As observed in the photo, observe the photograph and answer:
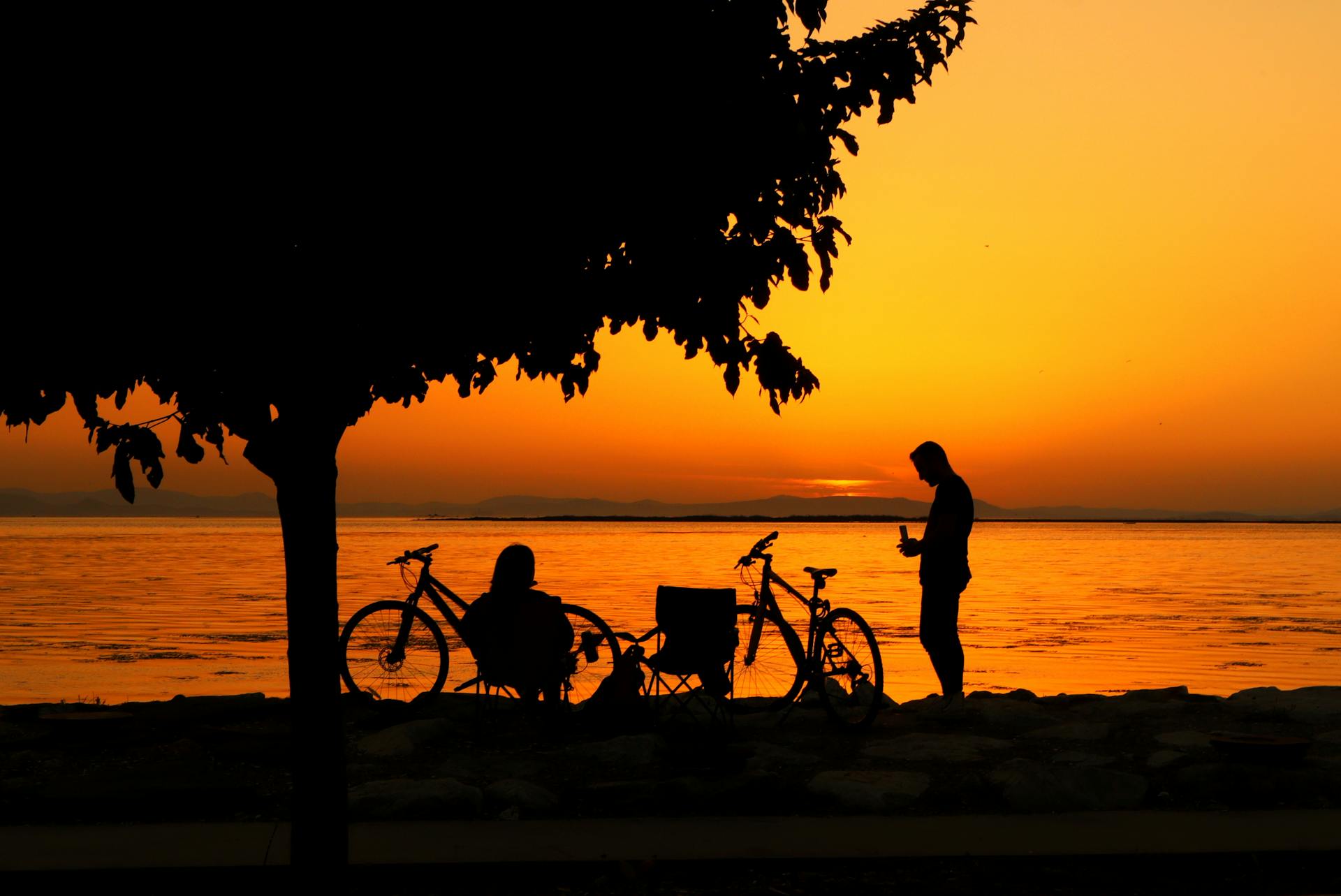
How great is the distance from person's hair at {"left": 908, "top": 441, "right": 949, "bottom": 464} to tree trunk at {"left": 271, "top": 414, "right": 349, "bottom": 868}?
22.2ft

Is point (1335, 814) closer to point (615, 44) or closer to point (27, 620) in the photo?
point (615, 44)

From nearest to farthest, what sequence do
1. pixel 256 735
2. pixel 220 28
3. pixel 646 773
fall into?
pixel 220 28 → pixel 646 773 → pixel 256 735

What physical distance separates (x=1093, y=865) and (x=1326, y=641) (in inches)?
653

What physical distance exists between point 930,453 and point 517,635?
381 centimetres

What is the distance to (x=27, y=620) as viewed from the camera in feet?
73.4

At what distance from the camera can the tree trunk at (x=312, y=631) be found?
204 inches

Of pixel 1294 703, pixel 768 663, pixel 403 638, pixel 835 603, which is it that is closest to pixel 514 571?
pixel 403 638

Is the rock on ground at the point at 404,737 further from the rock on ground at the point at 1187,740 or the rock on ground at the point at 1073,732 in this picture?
the rock on ground at the point at 1187,740

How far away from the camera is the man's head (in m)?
Answer: 11.2

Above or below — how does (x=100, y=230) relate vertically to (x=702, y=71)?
below

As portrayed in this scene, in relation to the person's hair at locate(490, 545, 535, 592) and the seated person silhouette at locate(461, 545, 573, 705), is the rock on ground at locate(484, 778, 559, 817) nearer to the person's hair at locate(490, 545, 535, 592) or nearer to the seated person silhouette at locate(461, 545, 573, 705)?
the seated person silhouette at locate(461, 545, 573, 705)

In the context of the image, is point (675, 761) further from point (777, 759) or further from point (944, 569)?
A: point (944, 569)

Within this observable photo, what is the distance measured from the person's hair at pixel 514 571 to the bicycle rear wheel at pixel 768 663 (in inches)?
62.1

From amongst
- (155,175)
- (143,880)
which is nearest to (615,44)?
(155,175)
